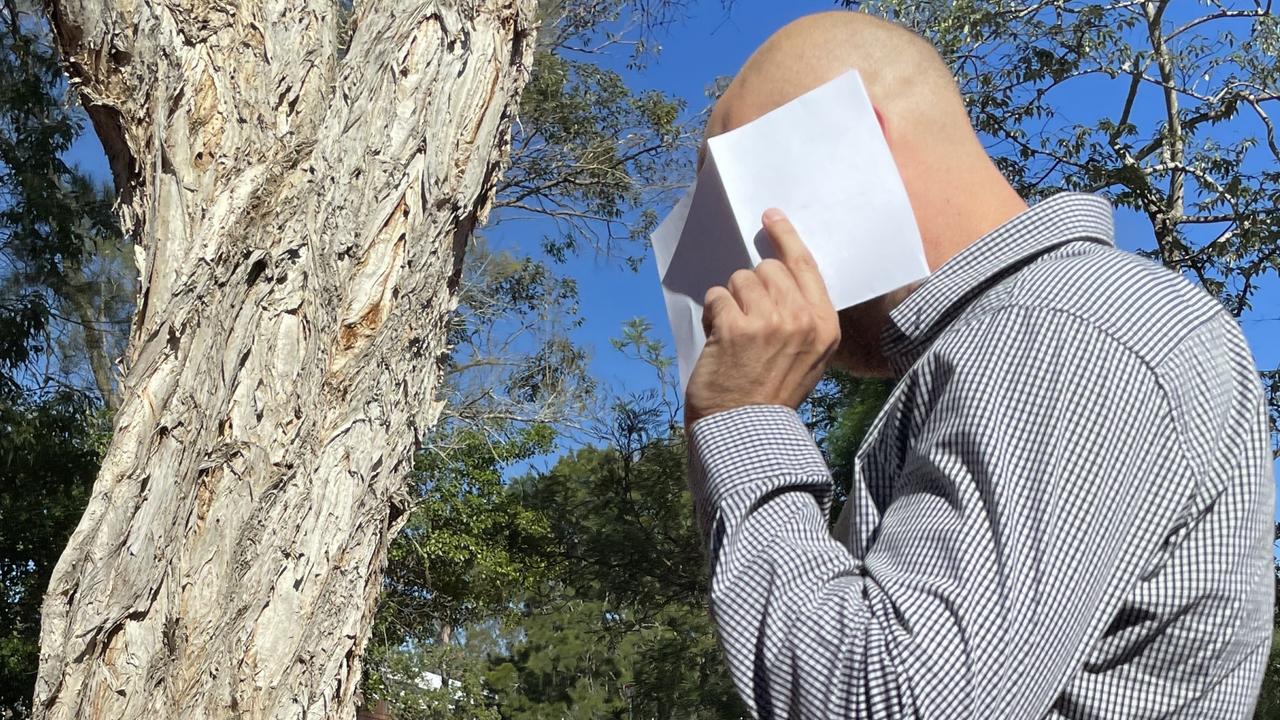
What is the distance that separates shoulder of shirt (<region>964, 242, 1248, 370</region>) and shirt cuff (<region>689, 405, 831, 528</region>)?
18 centimetres

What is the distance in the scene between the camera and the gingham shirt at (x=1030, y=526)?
0.76 meters

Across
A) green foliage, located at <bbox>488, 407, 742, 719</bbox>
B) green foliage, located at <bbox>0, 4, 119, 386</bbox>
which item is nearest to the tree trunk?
green foliage, located at <bbox>488, 407, 742, 719</bbox>

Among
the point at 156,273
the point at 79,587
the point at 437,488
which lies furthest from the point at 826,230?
the point at 437,488

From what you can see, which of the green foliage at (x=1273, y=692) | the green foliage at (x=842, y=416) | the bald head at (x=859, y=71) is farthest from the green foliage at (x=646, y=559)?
the bald head at (x=859, y=71)

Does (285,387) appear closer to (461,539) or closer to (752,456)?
(752,456)

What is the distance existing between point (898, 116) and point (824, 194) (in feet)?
0.48

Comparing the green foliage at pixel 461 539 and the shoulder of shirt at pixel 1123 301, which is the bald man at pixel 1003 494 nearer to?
the shoulder of shirt at pixel 1123 301

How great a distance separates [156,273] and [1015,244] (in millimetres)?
2013

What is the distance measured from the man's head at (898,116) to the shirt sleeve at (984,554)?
0.22 metres

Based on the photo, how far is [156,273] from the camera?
2.46 metres

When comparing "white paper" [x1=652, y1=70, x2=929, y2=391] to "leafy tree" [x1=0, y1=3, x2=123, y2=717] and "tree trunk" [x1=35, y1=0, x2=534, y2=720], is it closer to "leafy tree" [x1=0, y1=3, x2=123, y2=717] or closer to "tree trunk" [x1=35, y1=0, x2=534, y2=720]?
"tree trunk" [x1=35, y1=0, x2=534, y2=720]

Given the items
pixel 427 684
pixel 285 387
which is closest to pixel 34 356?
pixel 285 387

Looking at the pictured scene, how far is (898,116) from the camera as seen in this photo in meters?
1.11

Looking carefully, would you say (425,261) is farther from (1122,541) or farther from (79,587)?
(1122,541)
